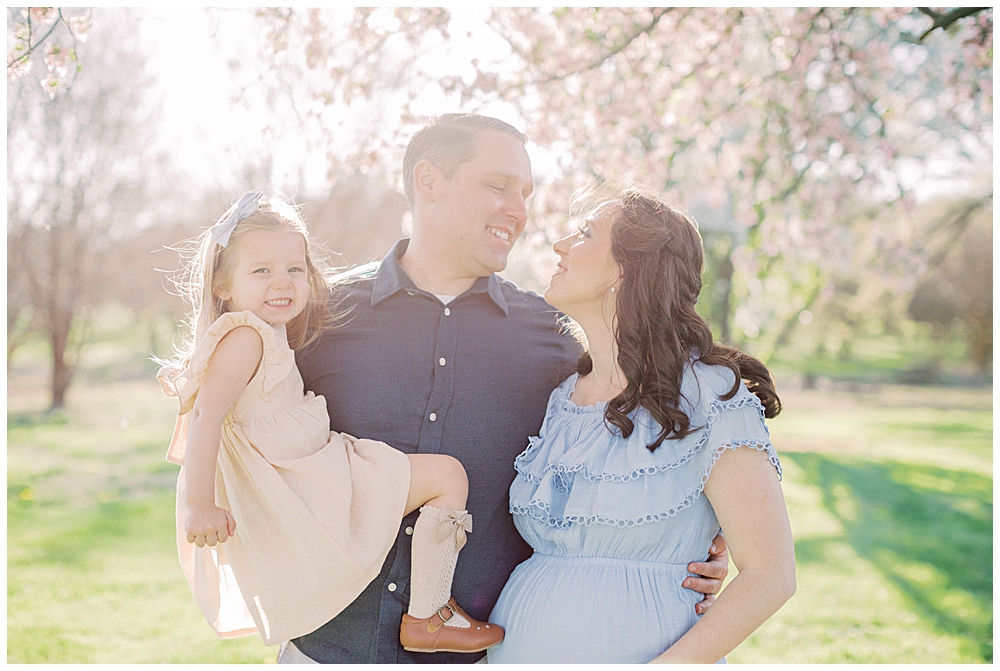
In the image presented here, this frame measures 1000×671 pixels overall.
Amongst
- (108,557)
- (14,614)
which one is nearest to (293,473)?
(14,614)

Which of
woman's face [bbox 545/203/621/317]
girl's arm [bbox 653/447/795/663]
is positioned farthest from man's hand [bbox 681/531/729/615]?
woman's face [bbox 545/203/621/317]

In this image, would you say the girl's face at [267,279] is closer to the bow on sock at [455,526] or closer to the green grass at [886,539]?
the bow on sock at [455,526]

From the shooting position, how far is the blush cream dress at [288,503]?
7.22 ft

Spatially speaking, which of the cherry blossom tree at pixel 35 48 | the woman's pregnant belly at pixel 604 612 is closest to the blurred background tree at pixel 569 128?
the cherry blossom tree at pixel 35 48

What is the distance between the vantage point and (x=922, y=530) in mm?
9312

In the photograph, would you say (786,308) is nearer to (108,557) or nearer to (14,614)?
(108,557)

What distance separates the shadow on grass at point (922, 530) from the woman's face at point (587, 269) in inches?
202

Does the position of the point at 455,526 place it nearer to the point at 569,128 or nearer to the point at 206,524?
the point at 206,524

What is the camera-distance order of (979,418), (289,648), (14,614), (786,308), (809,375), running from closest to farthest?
(289,648) → (14,614) → (786,308) → (979,418) → (809,375)

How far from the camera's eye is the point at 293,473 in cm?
224

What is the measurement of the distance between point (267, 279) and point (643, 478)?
1200mm

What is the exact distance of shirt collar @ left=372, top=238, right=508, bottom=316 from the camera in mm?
2725

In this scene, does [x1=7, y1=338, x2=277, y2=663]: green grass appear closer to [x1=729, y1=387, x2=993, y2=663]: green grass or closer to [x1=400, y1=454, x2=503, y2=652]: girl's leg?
[x1=400, y1=454, x2=503, y2=652]: girl's leg

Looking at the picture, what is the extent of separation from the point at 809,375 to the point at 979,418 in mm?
5322
